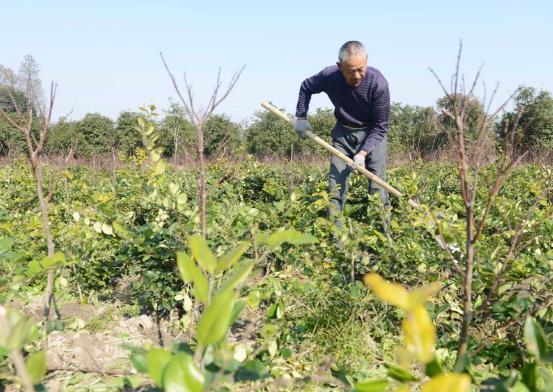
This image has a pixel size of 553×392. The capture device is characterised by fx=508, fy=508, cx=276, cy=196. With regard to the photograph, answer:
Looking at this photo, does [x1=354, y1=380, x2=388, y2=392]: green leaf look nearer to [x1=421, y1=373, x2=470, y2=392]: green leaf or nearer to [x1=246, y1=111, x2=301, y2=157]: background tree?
[x1=421, y1=373, x2=470, y2=392]: green leaf

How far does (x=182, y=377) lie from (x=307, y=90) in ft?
13.7

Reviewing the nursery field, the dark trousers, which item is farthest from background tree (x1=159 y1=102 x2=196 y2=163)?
the dark trousers

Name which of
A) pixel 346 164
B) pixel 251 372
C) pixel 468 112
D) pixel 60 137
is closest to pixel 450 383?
pixel 251 372

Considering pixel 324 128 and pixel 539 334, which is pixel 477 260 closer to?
pixel 539 334

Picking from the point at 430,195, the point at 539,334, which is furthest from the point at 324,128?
the point at 539,334

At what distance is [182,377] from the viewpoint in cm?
63

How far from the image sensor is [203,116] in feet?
6.75

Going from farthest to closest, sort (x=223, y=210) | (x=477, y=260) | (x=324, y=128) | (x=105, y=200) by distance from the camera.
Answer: (x=324, y=128) → (x=105, y=200) → (x=223, y=210) → (x=477, y=260)

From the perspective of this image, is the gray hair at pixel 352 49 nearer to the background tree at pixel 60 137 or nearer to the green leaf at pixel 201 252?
the background tree at pixel 60 137

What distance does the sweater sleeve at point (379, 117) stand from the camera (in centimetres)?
425

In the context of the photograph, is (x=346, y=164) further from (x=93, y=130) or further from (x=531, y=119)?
(x=93, y=130)

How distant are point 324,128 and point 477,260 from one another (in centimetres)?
2893

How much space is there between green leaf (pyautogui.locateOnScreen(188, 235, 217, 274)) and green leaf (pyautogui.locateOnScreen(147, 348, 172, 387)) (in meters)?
0.14

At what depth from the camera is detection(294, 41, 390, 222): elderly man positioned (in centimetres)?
412
